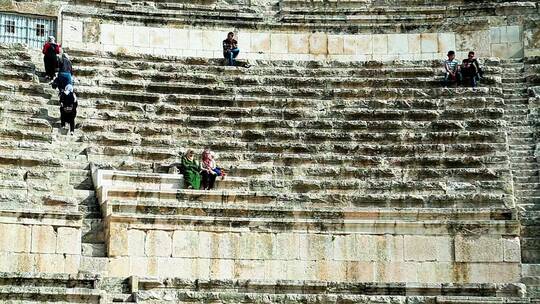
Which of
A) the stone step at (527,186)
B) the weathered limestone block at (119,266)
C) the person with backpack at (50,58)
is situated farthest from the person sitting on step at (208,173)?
the stone step at (527,186)

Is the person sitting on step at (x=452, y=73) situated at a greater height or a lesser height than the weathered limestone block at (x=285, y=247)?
greater

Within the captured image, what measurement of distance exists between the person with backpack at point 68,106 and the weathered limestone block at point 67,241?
13.8ft

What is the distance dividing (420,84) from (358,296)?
10.5 m

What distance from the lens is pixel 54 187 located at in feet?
82.8

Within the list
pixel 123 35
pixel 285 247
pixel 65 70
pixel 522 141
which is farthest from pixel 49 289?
pixel 123 35

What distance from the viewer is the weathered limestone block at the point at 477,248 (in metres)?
25.3

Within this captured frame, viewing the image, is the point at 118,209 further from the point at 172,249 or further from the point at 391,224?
the point at 391,224

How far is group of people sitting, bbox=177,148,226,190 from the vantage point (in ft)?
85.5

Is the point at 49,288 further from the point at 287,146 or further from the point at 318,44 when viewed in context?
the point at 318,44

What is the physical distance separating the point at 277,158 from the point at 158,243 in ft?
13.1

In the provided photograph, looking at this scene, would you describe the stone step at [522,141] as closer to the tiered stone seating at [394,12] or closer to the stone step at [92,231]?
the tiered stone seating at [394,12]

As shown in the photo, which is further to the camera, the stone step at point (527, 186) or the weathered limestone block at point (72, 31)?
the weathered limestone block at point (72, 31)

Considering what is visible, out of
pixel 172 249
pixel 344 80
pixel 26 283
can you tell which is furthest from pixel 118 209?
pixel 344 80

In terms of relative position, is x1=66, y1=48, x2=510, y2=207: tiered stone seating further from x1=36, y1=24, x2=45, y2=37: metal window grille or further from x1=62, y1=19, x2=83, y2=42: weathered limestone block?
x1=36, y1=24, x2=45, y2=37: metal window grille
